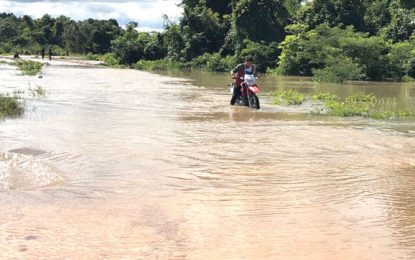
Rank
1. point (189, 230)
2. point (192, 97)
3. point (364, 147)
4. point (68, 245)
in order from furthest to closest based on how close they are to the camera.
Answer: point (192, 97) → point (364, 147) → point (189, 230) → point (68, 245)

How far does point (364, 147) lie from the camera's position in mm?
8836

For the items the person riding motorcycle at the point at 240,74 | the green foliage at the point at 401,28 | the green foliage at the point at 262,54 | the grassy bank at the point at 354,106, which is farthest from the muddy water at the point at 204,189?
the green foliage at the point at 262,54

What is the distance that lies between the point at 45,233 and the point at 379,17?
148ft

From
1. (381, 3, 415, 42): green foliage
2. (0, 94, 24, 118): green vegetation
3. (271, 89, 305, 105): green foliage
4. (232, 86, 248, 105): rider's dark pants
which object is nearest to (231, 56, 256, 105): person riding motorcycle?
(232, 86, 248, 105): rider's dark pants

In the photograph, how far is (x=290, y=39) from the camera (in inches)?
1454

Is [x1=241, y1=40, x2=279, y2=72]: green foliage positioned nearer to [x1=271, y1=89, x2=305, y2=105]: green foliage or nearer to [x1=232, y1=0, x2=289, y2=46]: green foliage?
[x1=232, y1=0, x2=289, y2=46]: green foliage

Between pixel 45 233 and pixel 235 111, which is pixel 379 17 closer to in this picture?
pixel 235 111

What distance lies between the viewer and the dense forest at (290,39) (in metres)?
32.5

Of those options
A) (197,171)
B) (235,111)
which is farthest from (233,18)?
(197,171)

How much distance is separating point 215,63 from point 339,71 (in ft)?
54.1

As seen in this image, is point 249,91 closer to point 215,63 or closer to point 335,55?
point 335,55

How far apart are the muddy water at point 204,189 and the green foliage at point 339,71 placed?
56.5ft

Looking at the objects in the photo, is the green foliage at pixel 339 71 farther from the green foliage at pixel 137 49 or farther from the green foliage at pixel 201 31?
the green foliage at pixel 137 49

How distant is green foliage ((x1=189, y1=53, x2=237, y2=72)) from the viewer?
4200 cm
